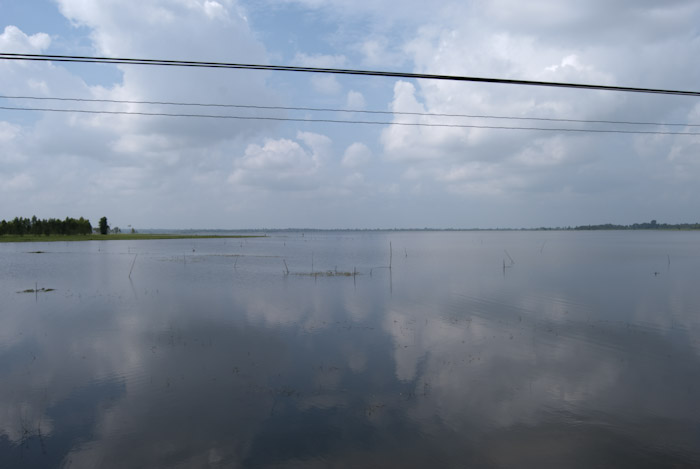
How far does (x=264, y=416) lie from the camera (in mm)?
11031

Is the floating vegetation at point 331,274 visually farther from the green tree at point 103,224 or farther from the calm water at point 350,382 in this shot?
the green tree at point 103,224

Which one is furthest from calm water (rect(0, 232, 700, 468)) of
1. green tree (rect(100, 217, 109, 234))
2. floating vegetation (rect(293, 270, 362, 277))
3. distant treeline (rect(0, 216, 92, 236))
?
green tree (rect(100, 217, 109, 234))

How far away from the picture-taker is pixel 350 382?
44.4ft

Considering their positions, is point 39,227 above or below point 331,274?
above

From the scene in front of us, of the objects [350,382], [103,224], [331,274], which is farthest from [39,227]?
[350,382]

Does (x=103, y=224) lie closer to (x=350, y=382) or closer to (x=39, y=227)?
(x=39, y=227)

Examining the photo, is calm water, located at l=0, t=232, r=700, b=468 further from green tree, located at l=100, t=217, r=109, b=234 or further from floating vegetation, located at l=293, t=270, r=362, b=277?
green tree, located at l=100, t=217, r=109, b=234

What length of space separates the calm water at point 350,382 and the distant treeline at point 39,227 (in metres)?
132

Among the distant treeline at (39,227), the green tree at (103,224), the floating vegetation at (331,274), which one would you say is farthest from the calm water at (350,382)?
the green tree at (103,224)

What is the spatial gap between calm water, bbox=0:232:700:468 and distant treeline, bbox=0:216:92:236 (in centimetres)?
13170

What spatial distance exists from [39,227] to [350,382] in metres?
158

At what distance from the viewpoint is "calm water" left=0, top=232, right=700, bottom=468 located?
31.0ft

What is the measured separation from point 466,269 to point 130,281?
36.0m

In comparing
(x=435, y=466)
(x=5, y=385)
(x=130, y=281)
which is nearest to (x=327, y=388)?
(x=435, y=466)
